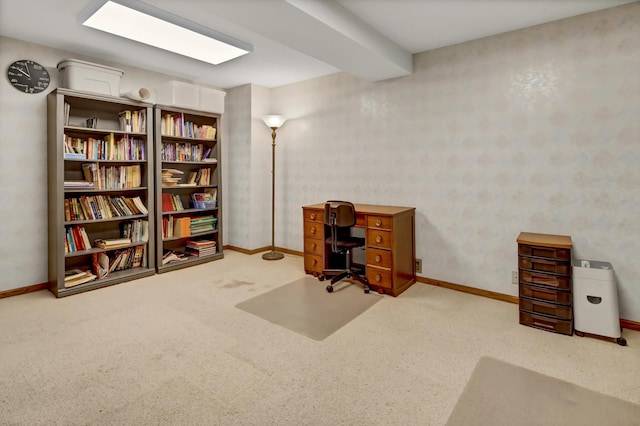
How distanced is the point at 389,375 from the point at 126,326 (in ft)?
7.20

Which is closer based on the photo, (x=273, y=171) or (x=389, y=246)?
(x=389, y=246)

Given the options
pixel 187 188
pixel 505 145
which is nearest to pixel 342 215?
pixel 505 145

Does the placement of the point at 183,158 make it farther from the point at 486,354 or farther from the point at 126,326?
the point at 486,354

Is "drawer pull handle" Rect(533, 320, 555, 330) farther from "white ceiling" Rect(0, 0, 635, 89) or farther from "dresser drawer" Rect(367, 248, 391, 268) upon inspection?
"white ceiling" Rect(0, 0, 635, 89)

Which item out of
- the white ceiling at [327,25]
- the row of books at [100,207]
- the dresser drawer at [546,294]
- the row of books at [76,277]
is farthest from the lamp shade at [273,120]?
the dresser drawer at [546,294]

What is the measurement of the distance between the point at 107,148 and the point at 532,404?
4.58 meters

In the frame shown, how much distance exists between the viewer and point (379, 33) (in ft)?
10.3

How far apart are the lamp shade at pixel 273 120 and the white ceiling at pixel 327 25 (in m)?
0.97

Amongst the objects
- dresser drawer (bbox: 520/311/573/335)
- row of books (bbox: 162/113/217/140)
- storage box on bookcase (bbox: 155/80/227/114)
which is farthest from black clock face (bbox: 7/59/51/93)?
dresser drawer (bbox: 520/311/573/335)

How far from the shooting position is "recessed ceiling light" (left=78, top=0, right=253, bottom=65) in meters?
2.62

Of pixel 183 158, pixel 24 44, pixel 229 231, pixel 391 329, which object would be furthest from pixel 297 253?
pixel 24 44

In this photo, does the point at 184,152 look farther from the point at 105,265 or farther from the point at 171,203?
the point at 105,265

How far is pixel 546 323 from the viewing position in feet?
8.71

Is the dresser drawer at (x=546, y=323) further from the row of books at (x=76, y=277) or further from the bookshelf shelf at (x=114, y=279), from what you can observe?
the row of books at (x=76, y=277)
